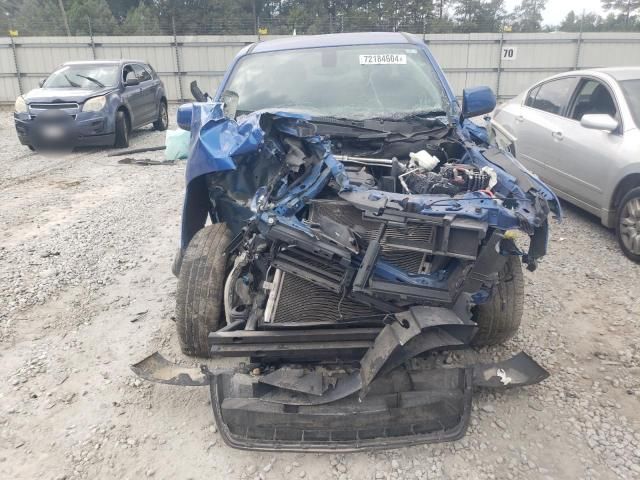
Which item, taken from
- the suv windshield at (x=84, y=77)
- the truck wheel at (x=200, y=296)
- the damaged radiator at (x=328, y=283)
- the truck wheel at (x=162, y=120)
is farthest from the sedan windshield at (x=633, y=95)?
the truck wheel at (x=162, y=120)

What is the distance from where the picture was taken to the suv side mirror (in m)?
10.5

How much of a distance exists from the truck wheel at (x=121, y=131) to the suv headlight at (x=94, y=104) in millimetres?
421

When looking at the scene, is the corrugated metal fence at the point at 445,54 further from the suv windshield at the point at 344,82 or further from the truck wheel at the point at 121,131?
the suv windshield at the point at 344,82

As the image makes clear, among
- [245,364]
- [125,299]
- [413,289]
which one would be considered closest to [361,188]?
[413,289]

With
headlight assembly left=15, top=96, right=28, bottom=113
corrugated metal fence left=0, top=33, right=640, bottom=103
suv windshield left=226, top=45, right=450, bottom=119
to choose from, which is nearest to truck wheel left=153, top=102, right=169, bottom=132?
headlight assembly left=15, top=96, right=28, bottom=113

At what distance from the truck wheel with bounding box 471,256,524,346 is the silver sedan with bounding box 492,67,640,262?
6.98ft

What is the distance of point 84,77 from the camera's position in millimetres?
10117

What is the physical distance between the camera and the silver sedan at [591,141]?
488 centimetres

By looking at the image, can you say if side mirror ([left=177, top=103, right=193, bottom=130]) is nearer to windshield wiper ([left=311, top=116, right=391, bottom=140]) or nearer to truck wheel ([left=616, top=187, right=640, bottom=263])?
windshield wiper ([left=311, top=116, right=391, bottom=140])

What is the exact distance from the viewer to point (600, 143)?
5.19 m

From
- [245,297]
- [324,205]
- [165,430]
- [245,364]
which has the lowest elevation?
[165,430]

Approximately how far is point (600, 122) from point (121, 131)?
8214 millimetres

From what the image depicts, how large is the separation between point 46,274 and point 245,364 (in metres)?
2.58

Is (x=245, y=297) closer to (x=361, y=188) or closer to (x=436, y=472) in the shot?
(x=361, y=188)
